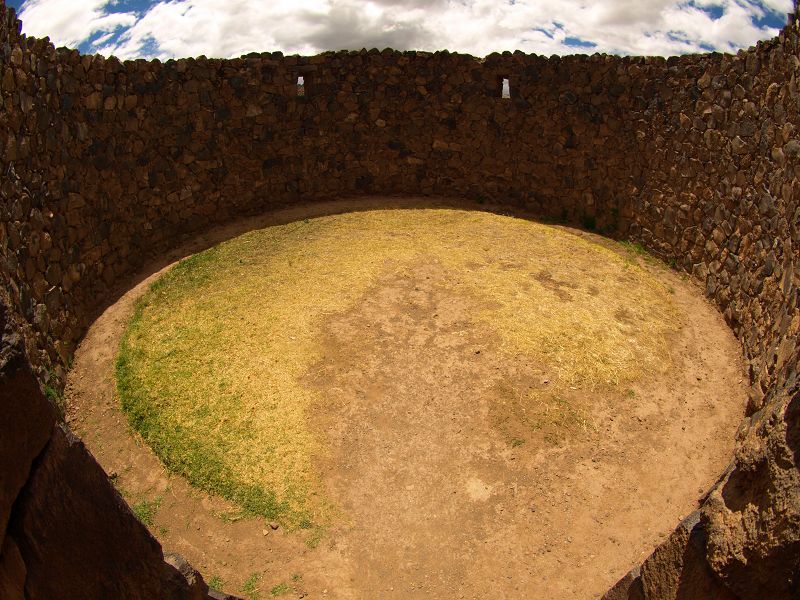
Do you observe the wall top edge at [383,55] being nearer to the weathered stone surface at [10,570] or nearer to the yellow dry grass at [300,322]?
the yellow dry grass at [300,322]

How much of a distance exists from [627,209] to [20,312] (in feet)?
34.7

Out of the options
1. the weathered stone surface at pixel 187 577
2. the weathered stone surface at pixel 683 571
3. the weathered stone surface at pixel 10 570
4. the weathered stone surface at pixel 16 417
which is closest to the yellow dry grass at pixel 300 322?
the weathered stone surface at pixel 187 577

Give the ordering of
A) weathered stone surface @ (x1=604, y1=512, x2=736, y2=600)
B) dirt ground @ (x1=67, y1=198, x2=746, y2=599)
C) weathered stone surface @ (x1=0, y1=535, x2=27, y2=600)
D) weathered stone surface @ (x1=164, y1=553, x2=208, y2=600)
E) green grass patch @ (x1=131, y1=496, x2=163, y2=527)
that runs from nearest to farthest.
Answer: weathered stone surface @ (x1=0, y1=535, x2=27, y2=600) < weathered stone surface @ (x1=604, y1=512, x2=736, y2=600) < weathered stone surface @ (x1=164, y1=553, x2=208, y2=600) < dirt ground @ (x1=67, y1=198, x2=746, y2=599) < green grass patch @ (x1=131, y1=496, x2=163, y2=527)

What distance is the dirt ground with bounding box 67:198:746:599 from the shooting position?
6383mm

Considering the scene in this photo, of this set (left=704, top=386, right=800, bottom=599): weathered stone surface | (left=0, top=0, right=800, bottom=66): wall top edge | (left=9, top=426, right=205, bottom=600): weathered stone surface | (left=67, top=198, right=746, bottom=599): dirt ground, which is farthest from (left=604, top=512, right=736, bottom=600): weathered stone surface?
(left=0, top=0, right=800, bottom=66): wall top edge

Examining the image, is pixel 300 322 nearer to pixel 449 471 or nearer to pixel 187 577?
pixel 449 471

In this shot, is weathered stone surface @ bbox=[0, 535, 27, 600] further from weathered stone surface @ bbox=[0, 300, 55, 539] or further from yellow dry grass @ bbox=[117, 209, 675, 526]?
yellow dry grass @ bbox=[117, 209, 675, 526]

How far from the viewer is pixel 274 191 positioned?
13.9 metres

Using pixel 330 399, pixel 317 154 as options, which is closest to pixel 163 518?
pixel 330 399

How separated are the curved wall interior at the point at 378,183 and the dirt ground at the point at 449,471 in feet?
2.35

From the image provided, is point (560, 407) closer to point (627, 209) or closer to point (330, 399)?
point (330, 399)

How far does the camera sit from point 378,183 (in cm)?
1477

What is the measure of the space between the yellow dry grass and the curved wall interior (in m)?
1.17

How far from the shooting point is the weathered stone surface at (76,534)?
277 cm
